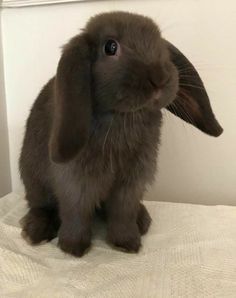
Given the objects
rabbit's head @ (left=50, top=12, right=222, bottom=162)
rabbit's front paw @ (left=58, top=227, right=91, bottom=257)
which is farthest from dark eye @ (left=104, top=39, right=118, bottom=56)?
rabbit's front paw @ (left=58, top=227, right=91, bottom=257)

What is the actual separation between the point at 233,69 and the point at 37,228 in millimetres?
806

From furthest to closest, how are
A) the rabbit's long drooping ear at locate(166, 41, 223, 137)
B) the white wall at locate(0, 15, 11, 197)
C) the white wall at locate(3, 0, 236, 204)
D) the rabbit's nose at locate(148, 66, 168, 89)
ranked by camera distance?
the white wall at locate(0, 15, 11, 197) < the white wall at locate(3, 0, 236, 204) < the rabbit's long drooping ear at locate(166, 41, 223, 137) < the rabbit's nose at locate(148, 66, 168, 89)

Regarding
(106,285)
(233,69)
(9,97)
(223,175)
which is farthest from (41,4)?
(106,285)

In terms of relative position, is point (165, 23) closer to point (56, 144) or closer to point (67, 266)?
point (56, 144)

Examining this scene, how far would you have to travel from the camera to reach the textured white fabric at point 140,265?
0.91 metres

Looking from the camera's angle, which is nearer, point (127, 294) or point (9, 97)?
point (127, 294)

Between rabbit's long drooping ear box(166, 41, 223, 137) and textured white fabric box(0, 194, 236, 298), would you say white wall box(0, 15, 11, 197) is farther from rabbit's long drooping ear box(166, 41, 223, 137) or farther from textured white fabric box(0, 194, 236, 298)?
rabbit's long drooping ear box(166, 41, 223, 137)

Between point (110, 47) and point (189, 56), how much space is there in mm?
561

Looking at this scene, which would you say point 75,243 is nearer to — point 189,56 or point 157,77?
point 157,77

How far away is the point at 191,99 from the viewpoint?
1072 mm

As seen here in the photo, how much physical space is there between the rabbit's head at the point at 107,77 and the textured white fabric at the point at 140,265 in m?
0.30

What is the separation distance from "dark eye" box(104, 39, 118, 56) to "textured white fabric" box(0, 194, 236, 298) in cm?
51

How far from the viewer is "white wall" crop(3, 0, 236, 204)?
1.35 meters

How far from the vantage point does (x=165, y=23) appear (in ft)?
4.51
